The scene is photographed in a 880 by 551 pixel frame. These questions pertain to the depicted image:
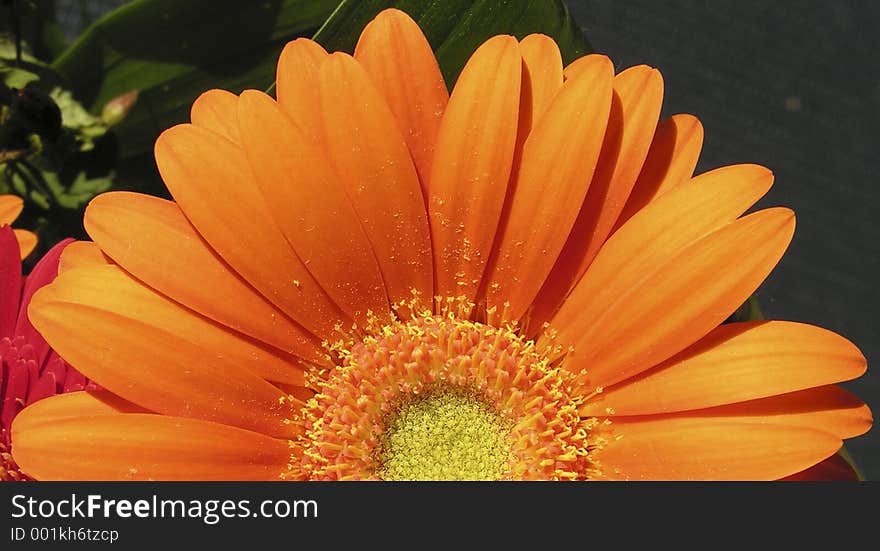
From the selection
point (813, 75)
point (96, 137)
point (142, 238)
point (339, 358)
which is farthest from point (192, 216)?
point (813, 75)

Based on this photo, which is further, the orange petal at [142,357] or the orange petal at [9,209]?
the orange petal at [9,209]

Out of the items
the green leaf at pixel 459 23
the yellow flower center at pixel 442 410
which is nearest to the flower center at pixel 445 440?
the yellow flower center at pixel 442 410

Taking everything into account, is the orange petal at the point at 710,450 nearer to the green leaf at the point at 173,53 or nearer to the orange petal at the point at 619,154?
the orange petal at the point at 619,154

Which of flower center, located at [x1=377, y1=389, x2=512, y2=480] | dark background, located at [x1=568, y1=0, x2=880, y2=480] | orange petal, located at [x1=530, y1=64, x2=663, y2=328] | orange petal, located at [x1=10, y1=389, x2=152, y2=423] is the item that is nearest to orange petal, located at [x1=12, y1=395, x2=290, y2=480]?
orange petal, located at [x1=10, y1=389, x2=152, y2=423]

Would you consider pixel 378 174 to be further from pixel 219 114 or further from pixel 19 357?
pixel 19 357

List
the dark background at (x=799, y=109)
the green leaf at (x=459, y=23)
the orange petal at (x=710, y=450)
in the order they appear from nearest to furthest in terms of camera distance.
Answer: the orange petal at (x=710, y=450) → the green leaf at (x=459, y=23) → the dark background at (x=799, y=109)
